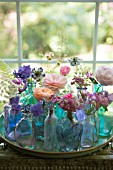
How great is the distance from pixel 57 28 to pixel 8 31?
1.00ft

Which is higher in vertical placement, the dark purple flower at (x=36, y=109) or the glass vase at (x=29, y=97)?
the glass vase at (x=29, y=97)

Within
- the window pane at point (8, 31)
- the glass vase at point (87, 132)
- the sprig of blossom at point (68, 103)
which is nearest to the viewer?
the sprig of blossom at point (68, 103)

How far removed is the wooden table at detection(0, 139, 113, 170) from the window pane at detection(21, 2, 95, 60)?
77 centimetres

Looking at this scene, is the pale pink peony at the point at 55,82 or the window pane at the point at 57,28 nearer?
the pale pink peony at the point at 55,82

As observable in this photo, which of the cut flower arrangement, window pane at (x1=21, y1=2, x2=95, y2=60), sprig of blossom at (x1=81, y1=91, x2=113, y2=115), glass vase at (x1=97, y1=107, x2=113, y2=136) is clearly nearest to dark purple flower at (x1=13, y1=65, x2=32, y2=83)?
the cut flower arrangement

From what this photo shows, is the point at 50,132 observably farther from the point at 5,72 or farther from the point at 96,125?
the point at 5,72

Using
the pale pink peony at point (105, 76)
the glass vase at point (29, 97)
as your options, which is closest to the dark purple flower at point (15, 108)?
the glass vase at point (29, 97)

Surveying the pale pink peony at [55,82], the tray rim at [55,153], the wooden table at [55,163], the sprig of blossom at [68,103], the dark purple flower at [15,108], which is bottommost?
the wooden table at [55,163]

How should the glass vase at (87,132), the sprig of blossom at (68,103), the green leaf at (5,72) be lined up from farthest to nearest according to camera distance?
the green leaf at (5,72), the glass vase at (87,132), the sprig of blossom at (68,103)

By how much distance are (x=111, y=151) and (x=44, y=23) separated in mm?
985

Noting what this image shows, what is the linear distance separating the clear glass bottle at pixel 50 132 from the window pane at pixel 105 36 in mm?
759

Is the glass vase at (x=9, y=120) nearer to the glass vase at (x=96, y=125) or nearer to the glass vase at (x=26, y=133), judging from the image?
the glass vase at (x=26, y=133)

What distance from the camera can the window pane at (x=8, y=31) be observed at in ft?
5.80

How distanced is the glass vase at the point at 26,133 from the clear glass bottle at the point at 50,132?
5cm
